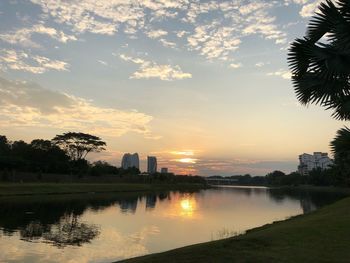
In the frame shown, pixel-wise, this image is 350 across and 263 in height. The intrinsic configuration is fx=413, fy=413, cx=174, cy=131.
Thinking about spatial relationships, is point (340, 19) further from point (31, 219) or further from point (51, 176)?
point (51, 176)

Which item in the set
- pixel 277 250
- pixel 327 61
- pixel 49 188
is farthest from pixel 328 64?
pixel 49 188

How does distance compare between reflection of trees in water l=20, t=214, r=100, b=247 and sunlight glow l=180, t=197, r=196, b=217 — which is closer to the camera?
reflection of trees in water l=20, t=214, r=100, b=247

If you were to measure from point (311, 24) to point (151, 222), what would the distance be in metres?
26.0

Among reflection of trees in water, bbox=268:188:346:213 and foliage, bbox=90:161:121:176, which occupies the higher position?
foliage, bbox=90:161:121:176

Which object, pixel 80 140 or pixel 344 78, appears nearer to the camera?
pixel 344 78

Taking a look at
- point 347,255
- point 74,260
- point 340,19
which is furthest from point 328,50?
point 74,260

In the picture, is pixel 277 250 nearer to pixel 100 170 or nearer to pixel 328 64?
pixel 328 64

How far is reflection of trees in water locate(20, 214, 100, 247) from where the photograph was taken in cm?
2383

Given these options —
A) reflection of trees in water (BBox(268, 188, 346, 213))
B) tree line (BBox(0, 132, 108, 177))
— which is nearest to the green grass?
reflection of trees in water (BBox(268, 188, 346, 213))

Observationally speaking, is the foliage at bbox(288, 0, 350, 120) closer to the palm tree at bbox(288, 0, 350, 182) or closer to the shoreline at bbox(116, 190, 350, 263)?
the palm tree at bbox(288, 0, 350, 182)

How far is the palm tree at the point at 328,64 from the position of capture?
9.90m

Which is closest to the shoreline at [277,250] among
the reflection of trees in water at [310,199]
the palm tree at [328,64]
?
the palm tree at [328,64]

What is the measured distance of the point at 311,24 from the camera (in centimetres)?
1110

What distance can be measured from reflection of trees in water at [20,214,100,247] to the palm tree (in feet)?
54.2
